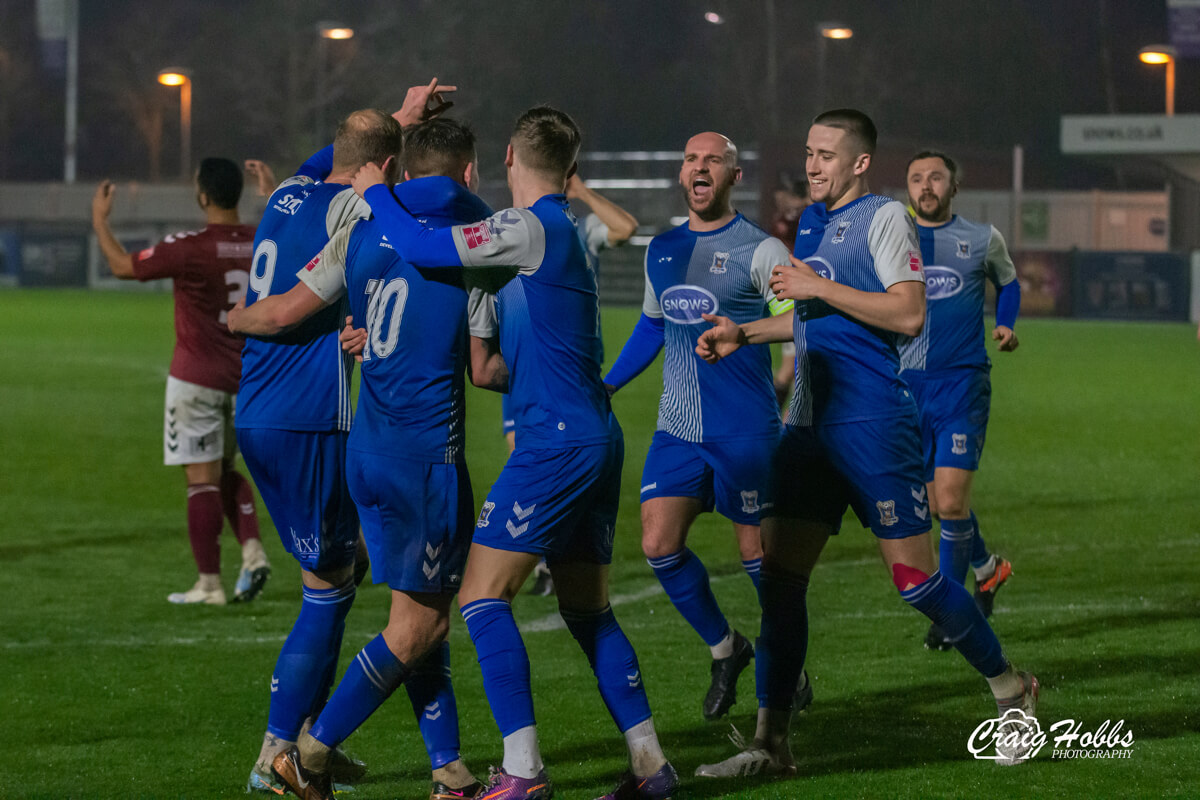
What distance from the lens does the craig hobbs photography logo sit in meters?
5.13

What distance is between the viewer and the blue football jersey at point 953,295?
23.4 ft

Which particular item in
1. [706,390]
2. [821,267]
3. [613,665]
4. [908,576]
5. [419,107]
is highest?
[419,107]

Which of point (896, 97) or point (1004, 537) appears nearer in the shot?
point (1004, 537)

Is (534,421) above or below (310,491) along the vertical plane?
above

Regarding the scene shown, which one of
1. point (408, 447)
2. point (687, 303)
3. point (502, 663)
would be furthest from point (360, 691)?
point (687, 303)

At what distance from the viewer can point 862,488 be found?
4.95 m

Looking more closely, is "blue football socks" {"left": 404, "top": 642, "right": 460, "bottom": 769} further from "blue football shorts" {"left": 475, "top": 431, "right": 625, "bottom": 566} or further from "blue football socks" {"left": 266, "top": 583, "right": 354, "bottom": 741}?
"blue football shorts" {"left": 475, "top": 431, "right": 625, "bottom": 566}

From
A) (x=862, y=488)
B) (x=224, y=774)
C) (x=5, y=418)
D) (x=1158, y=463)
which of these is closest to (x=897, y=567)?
(x=862, y=488)

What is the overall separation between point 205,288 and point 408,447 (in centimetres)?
395

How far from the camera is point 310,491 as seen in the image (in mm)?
4941

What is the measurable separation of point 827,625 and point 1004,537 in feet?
10.1

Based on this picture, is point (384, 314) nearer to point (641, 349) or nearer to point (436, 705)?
point (436, 705)

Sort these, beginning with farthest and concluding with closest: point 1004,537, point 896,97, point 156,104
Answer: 1. point 156,104
2. point 896,97
3. point 1004,537

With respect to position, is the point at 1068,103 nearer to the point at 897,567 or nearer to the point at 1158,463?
the point at 1158,463
